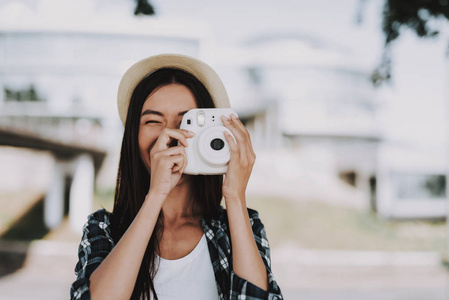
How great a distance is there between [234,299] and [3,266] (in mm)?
12221

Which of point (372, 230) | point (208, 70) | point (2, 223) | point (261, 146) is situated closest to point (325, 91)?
point (261, 146)

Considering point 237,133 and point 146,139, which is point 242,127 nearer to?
point 237,133

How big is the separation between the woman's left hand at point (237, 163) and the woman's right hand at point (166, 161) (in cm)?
11

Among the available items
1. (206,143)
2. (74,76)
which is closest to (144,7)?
(206,143)

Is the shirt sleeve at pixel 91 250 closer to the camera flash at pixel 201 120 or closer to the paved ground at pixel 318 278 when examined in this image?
the camera flash at pixel 201 120

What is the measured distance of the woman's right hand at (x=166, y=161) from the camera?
39.9 inches

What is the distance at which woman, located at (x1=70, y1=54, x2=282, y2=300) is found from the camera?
3.21 feet

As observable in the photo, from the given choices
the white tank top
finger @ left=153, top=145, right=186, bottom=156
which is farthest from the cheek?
the white tank top

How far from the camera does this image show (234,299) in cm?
99

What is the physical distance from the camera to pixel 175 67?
1.28 m

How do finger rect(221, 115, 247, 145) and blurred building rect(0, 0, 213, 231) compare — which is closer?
finger rect(221, 115, 247, 145)

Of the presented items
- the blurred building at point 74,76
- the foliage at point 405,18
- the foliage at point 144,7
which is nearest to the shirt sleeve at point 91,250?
the foliage at point 144,7

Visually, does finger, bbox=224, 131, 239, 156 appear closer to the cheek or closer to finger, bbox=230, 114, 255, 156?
finger, bbox=230, 114, 255, 156

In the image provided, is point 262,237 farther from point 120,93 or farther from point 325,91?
point 325,91
